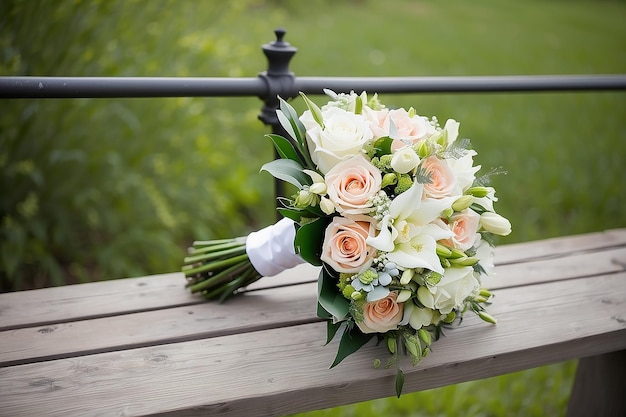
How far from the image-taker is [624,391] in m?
1.88

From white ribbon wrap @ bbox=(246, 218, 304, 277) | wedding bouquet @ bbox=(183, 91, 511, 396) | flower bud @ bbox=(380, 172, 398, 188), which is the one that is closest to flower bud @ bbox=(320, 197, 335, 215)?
wedding bouquet @ bbox=(183, 91, 511, 396)

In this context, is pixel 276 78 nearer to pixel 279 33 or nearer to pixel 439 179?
pixel 279 33

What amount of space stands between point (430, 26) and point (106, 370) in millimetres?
7938

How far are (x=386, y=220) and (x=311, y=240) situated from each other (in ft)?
0.56

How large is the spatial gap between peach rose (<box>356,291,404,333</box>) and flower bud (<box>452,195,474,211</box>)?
218 millimetres

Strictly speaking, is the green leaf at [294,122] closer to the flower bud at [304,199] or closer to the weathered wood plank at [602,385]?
the flower bud at [304,199]

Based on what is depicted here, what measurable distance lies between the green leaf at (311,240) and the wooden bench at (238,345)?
0.79ft

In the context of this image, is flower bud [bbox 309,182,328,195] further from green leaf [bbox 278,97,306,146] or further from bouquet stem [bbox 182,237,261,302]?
bouquet stem [bbox 182,237,261,302]

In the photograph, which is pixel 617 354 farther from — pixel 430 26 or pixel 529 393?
pixel 430 26

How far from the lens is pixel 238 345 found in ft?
4.50

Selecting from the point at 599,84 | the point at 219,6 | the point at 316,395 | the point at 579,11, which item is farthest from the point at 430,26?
the point at 316,395

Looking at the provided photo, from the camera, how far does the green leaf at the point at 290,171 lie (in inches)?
49.4

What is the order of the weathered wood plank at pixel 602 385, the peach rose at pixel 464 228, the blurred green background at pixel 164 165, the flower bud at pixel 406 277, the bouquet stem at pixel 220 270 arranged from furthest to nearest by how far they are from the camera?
the blurred green background at pixel 164 165 → the weathered wood plank at pixel 602 385 → the bouquet stem at pixel 220 270 → the peach rose at pixel 464 228 → the flower bud at pixel 406 277

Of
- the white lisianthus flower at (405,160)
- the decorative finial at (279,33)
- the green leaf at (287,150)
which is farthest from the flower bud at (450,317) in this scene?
the decorative finial at (279,33)
